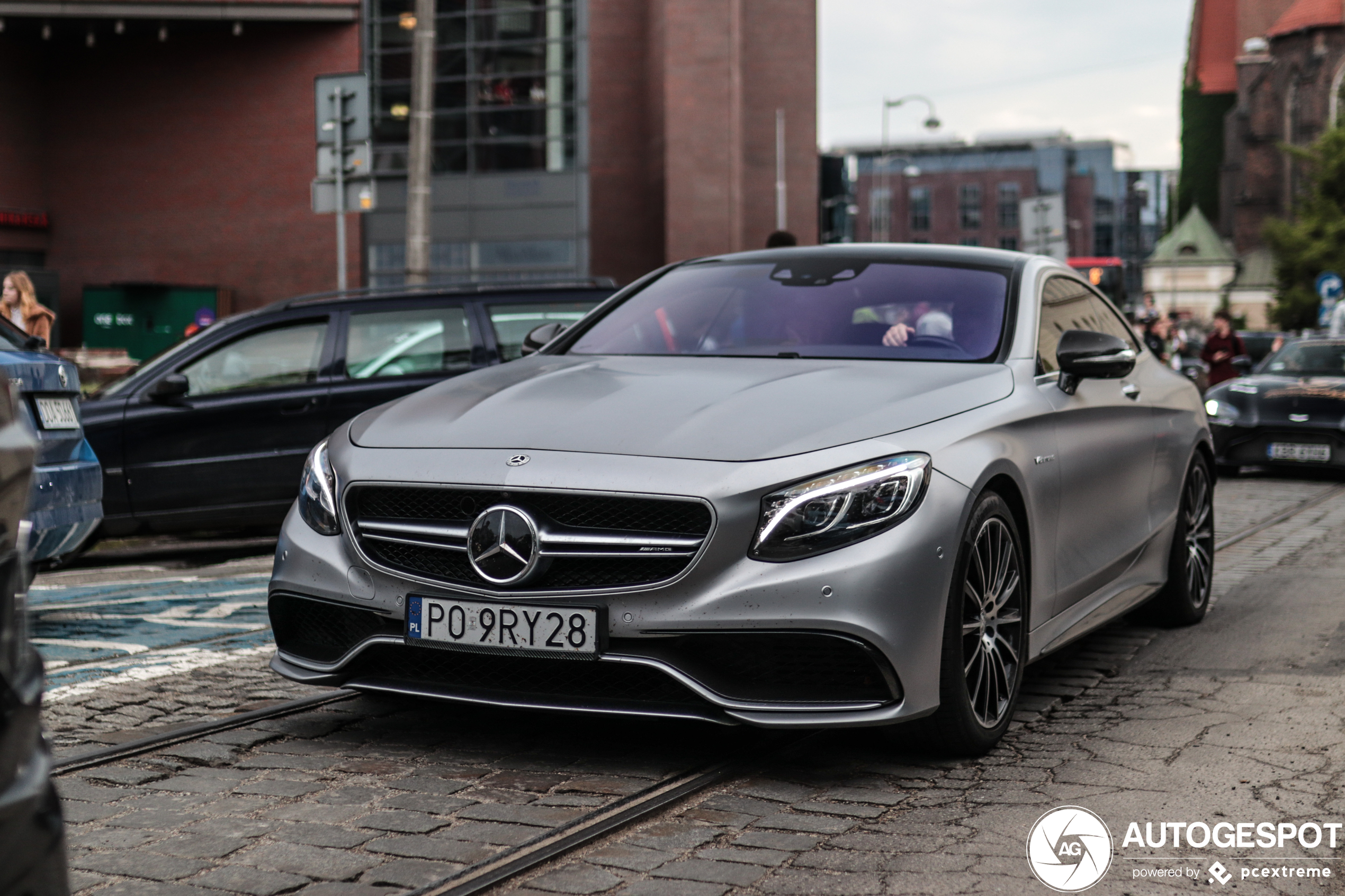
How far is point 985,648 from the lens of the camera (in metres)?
4.43

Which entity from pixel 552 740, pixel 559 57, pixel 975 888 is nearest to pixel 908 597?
pixel 975 888

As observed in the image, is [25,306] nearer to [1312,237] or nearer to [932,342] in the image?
[932,342]

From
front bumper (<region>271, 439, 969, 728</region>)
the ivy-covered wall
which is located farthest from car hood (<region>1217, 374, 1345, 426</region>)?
the ivy-covered wall

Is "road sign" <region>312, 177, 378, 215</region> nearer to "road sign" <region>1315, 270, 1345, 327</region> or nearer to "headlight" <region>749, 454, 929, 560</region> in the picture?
"headlight" <region>749, 454, 929, 560</region>

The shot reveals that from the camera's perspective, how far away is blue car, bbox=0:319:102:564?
21.1 feet

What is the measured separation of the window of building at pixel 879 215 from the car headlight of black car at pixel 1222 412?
110375 mm

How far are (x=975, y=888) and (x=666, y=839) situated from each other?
735 millimetres

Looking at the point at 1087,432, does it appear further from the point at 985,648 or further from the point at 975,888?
the point at 975,888

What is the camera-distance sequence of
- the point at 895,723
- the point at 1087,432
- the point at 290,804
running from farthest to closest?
the point at 1087,432
the point at 895,723
the point at 290,804

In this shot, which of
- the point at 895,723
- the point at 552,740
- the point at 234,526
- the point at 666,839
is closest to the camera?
the point at 666,839

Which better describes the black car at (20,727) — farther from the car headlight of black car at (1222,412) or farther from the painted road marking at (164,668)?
the car headlight of black car at (1222,412)

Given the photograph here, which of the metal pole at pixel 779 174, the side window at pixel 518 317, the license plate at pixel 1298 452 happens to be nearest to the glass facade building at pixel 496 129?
the metal pole at pixel 779 174

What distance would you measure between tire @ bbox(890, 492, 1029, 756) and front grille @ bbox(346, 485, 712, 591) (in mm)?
770

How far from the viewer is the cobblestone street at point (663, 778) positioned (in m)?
3.41
